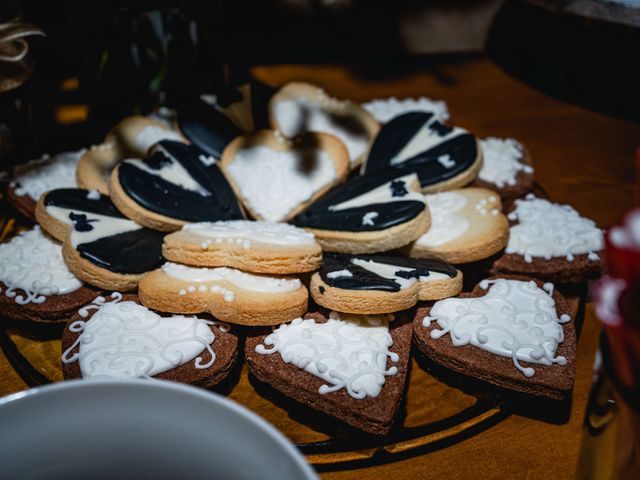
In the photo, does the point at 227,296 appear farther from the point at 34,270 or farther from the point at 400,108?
the point at 400,108

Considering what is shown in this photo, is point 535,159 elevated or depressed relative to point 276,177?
depressed

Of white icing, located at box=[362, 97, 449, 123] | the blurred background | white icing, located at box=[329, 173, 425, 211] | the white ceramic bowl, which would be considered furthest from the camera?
white icing, located at box=[362, 97, 449, 123]

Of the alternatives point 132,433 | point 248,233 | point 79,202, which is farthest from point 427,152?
point 132,433

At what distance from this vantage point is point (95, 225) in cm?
104

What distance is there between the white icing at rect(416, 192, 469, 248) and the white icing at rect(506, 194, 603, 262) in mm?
105

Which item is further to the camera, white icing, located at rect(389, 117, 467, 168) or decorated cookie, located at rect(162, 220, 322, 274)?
white icing, located at rect(389, 117, 467, 168)

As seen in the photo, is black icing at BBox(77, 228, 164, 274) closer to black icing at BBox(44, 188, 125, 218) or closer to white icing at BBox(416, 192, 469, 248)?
black icing at BBox(44, 188, 125, 218)

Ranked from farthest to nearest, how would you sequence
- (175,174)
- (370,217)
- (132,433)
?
1. (175,174)
2. (370,217)
3. (132,433)

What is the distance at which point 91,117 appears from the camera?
1.46m

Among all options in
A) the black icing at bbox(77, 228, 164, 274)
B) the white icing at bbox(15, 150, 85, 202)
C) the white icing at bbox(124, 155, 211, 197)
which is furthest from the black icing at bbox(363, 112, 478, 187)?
the white icing at bbox(15, 150, 85, 202)

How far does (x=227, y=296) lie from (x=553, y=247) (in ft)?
1.99

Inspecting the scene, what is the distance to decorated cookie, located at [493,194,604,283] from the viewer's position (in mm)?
1059

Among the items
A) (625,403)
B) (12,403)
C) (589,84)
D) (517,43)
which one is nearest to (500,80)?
(517,43)

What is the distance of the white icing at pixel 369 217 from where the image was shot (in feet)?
3.45
